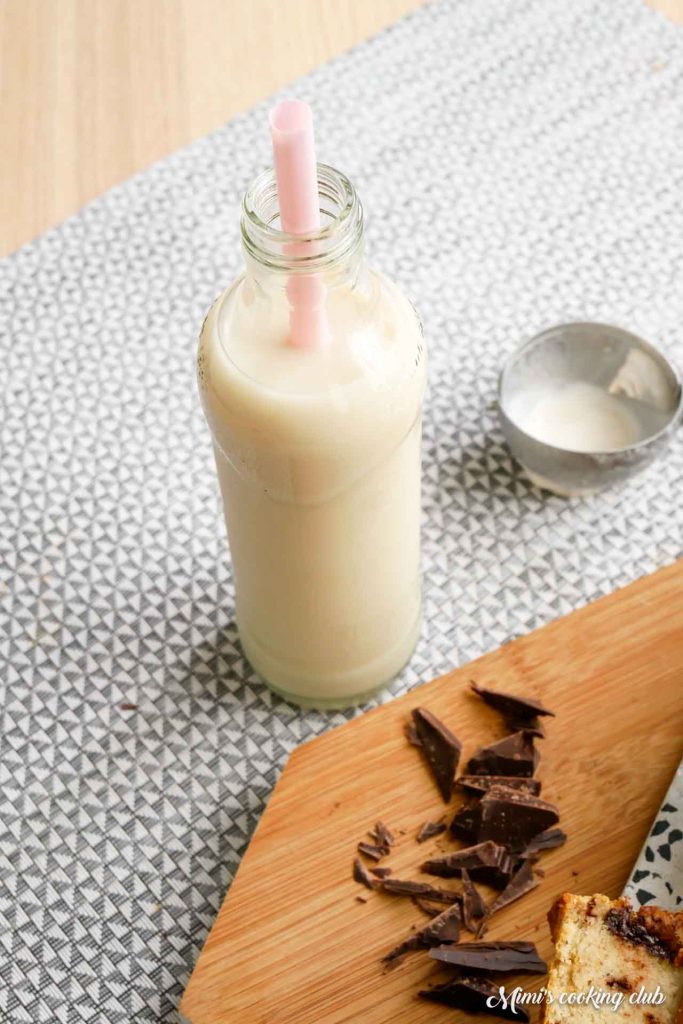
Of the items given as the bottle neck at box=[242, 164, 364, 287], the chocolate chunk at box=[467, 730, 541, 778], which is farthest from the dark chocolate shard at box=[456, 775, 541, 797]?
the bottle neck at box=[242, 164, 364, 287]

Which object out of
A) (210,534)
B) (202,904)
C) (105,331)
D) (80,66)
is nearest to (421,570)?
(210,534)

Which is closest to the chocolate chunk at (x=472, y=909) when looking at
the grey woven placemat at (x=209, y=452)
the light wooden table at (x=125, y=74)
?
the grey woven placemat at (x=209, y=452)

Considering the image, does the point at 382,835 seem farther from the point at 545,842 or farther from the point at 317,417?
the point at 317,417

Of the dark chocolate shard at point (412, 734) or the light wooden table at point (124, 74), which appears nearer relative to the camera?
the dark chocolate shard at point (412, 734)

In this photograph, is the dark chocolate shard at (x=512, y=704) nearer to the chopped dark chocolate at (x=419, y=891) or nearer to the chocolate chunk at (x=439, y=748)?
the chocolate chunk at (x=439, y=748)

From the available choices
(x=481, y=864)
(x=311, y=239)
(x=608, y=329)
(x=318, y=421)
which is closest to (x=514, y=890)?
(x=481, y=864)

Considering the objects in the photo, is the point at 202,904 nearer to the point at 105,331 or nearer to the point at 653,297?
the point at 105,331
